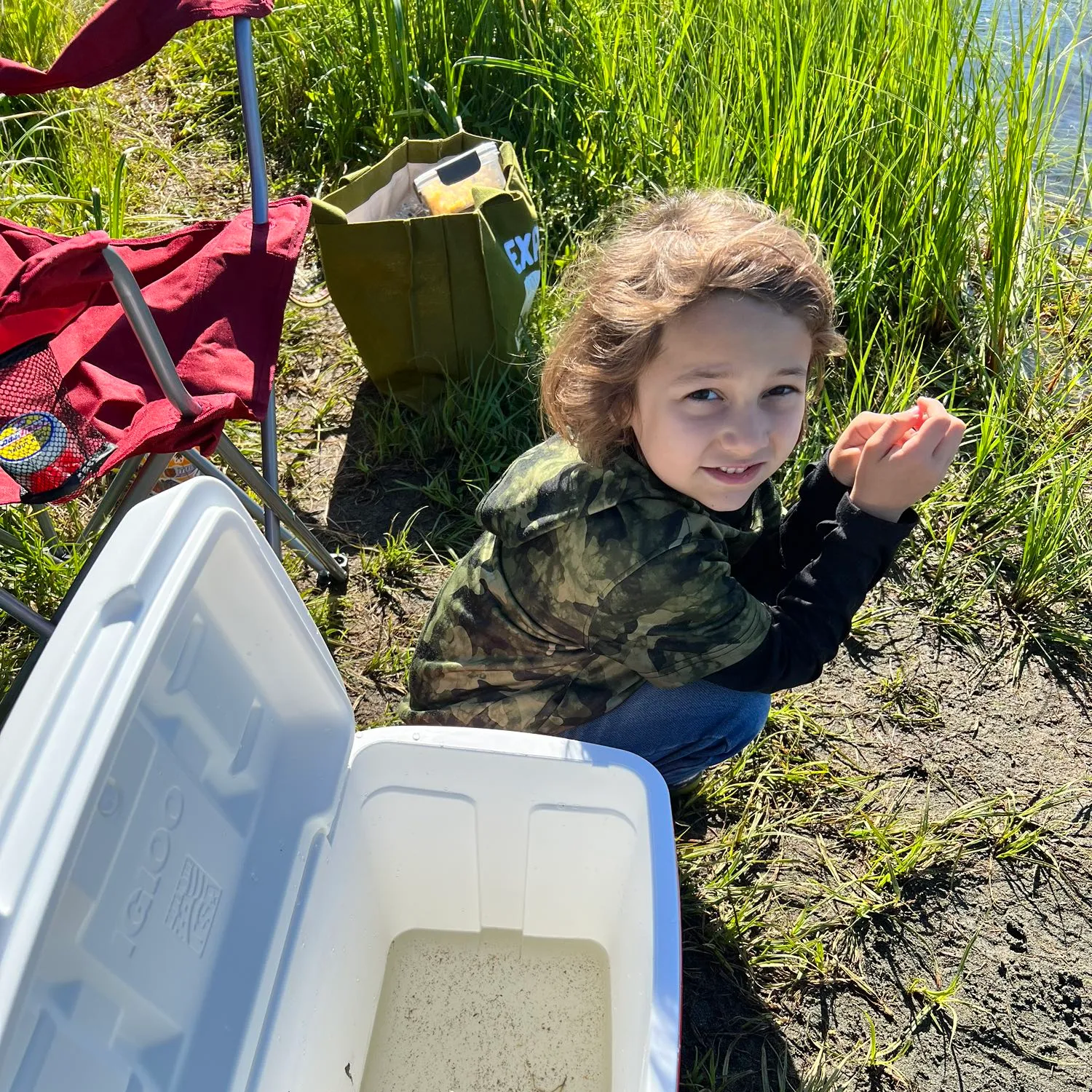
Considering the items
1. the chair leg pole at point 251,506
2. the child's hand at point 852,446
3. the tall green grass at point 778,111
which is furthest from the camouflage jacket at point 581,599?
the tall green grass at point 778,111

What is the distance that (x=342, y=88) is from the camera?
291 cm

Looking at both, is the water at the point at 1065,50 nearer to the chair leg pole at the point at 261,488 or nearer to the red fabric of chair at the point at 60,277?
the chair leg pole at the point at 261,488

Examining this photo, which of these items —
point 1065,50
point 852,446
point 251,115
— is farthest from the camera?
point 1065,50

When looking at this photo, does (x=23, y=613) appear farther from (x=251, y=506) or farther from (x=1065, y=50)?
(x=1065, y=50)

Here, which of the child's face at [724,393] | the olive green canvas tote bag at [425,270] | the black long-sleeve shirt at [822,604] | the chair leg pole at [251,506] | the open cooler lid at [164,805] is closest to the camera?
the open cooler lid at [164,805]

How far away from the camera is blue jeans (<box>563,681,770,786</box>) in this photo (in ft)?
5.04

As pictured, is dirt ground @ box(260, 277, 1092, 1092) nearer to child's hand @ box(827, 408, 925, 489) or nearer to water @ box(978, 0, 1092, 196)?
child's hand @ box(827, 408, 925, 489)

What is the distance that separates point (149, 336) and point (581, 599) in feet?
2.37

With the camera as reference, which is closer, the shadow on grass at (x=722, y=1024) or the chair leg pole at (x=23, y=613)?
the shadow on grass at (x=722, y=1024)

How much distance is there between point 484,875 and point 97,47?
1.48m

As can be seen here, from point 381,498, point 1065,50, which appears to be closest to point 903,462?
point 381,498

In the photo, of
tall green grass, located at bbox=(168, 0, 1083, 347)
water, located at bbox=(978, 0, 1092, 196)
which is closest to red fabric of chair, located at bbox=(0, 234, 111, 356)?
tall green grass, located at bbox=(168, 0, 1083, 347)

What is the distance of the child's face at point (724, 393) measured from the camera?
1.29 metres

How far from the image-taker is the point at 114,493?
5.86 feet
